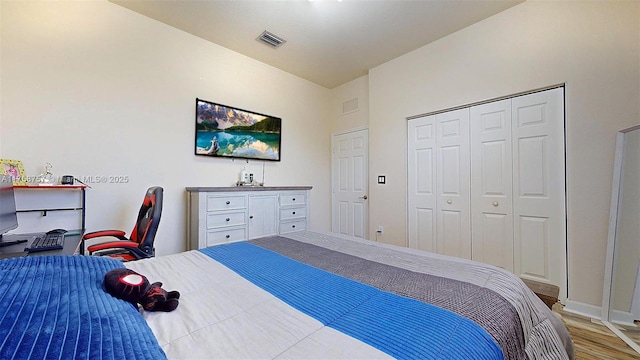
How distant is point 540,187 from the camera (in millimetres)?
2385

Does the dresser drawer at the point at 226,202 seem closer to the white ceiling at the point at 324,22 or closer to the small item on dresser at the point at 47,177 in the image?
the small item on dresser at the point at 47,177

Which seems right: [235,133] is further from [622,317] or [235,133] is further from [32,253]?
[622,317]

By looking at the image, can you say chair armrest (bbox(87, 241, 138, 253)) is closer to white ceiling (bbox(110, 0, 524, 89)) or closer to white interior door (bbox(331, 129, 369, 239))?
white ceiling (bbox(110, 0, 524, 89))

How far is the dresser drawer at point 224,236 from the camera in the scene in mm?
2736

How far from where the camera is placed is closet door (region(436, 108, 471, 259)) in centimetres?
286

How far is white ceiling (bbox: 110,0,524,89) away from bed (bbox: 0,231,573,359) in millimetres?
2530

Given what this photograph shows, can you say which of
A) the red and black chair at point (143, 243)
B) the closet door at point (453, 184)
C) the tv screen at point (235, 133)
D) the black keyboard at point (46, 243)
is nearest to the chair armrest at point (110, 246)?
the red and black chair at point (143, 243)

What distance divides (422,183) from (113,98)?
363 cm

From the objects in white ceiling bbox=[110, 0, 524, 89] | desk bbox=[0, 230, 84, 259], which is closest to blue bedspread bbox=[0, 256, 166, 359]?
desk bbox=[0, 230, 84, 259]

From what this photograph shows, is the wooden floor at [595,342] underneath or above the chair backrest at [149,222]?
underneath

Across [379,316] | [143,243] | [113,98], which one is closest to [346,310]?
[379,316]

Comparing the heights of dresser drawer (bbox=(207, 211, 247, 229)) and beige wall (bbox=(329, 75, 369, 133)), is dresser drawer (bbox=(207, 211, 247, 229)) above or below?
below

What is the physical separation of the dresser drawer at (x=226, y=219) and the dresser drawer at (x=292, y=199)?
572 mm

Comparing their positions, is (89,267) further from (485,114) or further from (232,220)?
(485,114)
